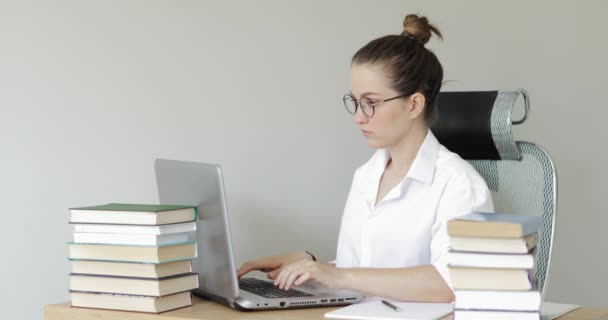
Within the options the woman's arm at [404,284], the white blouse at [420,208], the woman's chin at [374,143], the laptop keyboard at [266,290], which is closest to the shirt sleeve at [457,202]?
the white blouse at [420,208]

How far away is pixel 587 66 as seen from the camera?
10.7 feet

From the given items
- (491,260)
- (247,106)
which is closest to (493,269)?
(491,260)

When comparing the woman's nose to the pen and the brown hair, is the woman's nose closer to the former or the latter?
the brown hair

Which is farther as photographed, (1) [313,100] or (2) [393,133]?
(1) [313,100]

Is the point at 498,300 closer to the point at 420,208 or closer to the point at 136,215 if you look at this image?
the point at 420,208

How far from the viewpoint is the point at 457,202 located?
2.24 meters

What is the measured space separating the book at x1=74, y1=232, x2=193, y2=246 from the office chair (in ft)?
2.67

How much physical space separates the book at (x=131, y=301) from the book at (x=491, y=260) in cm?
77

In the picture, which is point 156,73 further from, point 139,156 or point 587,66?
point 587,66

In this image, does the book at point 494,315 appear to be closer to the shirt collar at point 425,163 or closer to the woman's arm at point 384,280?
the woman's arm at point 384,280

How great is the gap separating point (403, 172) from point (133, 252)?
743 millimetres

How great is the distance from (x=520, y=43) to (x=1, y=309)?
1969mm

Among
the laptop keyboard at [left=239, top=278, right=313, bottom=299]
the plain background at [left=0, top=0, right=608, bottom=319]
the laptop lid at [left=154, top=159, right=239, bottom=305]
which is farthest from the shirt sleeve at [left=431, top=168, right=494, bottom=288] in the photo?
the plain background at [left=0, top=0, right=608, bottom=319]

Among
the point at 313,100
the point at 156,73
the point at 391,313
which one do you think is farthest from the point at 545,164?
the point at 156,73
